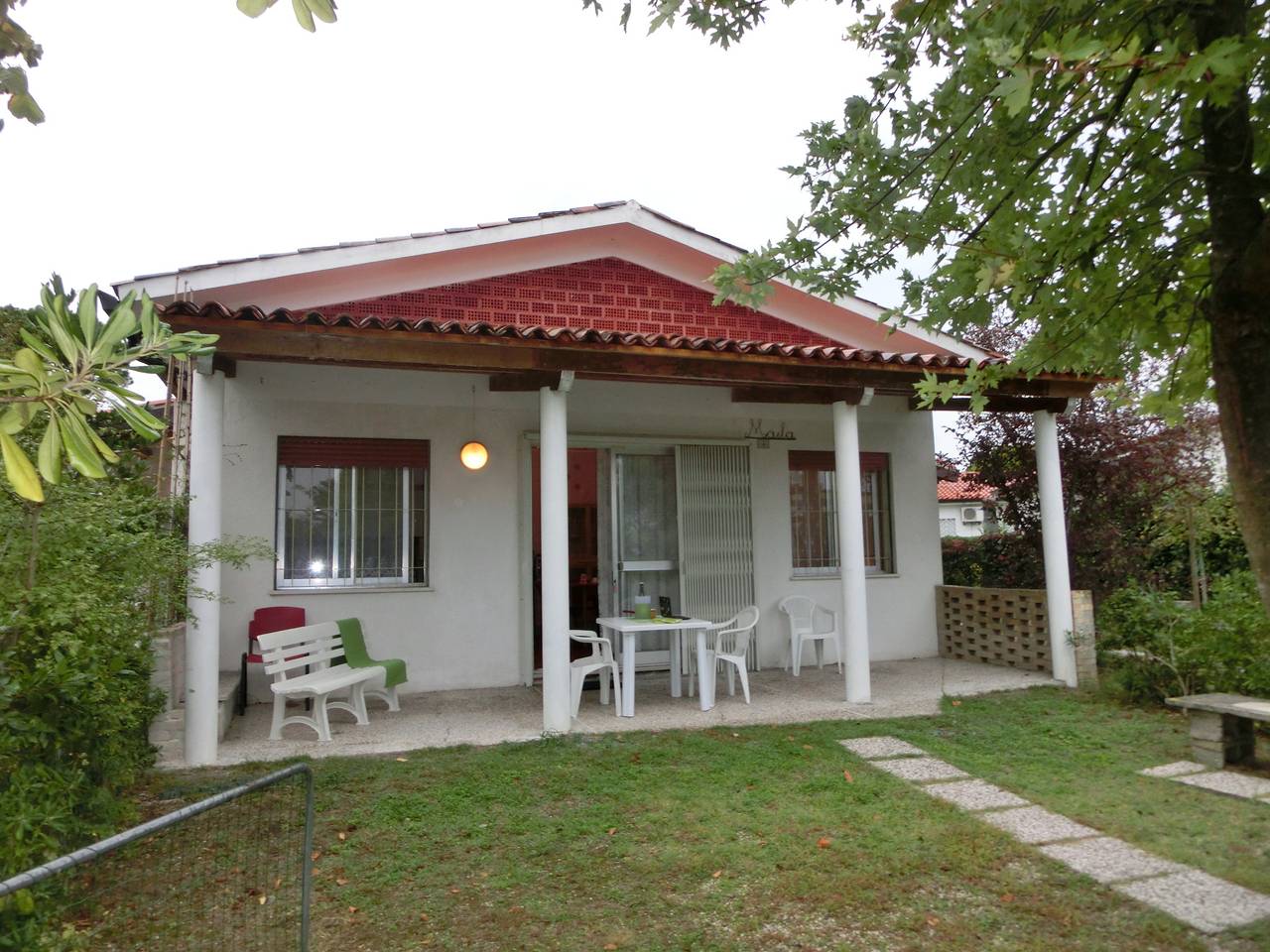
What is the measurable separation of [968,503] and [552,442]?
52.0 ft

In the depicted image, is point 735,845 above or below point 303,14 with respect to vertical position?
below

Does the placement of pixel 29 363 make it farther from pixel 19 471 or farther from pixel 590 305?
pixel 590 305

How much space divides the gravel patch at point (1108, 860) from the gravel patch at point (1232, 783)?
1358 millimetres

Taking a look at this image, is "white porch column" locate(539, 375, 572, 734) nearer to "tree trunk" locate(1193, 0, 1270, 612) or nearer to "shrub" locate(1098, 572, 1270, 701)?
"tree trunk" locate(1193, 0, 1270, 612)

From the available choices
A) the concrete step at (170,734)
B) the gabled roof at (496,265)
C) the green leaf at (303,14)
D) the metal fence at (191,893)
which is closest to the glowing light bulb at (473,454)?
the gabled roof at (496,265)

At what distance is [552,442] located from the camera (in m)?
6.47

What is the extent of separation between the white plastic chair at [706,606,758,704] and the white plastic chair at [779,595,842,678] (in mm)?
1219

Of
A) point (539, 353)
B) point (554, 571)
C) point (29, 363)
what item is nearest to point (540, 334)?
point (539, 353)

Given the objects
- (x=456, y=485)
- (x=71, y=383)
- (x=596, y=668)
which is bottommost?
Result: (x=596, y=668)

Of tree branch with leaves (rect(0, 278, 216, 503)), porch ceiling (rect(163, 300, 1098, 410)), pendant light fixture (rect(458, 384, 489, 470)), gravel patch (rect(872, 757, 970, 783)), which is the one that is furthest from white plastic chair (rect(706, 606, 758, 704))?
tree branch with leaves (rect(0, 278, 216, 503))

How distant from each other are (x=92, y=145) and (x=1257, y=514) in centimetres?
413

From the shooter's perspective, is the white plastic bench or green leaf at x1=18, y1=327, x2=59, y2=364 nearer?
green leaf at x1=18, y1=327, x2=59, y2=364

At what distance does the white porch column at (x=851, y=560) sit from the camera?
7.32 metres

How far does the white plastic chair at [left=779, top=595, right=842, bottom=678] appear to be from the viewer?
29.6 ft
